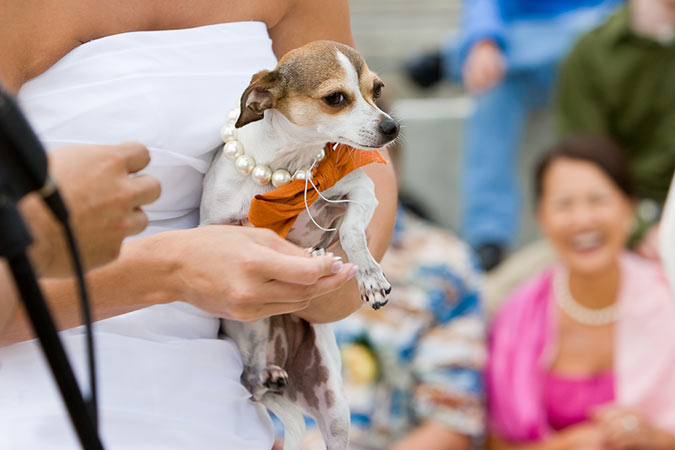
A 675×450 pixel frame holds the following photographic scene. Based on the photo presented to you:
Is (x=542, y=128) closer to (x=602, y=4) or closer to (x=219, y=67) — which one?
(x=602, y=4)

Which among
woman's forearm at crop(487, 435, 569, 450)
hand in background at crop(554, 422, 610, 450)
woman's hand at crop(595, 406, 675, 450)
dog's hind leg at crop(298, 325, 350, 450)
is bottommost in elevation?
woman's forearm at crop(487, 435, 569, 450)

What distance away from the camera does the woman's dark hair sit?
2648 millimetres

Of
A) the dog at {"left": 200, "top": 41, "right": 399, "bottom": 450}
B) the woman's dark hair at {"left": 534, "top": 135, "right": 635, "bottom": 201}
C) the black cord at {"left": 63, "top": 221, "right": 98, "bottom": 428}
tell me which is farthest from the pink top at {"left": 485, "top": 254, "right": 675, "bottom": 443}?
the black cord at {"left": 63, "top": 221, "right": 98, "bottom": 428}

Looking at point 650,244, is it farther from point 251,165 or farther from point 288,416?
point 251,165

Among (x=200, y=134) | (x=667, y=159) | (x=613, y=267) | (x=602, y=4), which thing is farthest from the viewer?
(x=602, y=4)

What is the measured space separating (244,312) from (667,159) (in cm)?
229

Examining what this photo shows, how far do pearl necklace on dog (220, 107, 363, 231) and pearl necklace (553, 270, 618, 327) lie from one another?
1.79 meters

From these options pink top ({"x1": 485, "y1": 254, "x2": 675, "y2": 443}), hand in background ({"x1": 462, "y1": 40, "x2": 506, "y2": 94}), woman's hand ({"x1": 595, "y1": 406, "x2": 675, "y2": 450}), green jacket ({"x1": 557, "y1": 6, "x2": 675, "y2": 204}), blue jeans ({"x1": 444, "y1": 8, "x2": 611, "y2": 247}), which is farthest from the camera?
blue jeans ({"x1": 444, "y1": 8, "x2": 611, "y2": 247})

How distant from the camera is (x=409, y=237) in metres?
2.69

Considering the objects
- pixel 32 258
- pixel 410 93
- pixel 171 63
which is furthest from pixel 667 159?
pixel 32 258

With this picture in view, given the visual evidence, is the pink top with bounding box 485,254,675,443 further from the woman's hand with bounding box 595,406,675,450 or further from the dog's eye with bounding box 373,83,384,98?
the dog's eye with bounding box 373,83,384,98

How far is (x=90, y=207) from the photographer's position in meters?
0.74

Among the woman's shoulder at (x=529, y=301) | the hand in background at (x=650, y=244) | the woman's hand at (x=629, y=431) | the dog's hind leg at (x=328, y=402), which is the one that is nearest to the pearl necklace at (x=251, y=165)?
the dog's hind leg at (x=328, y=402)

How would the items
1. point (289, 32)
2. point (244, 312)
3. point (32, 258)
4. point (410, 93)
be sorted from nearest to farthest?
point (32, 258), point (244, 312), point (289, 32), point (410, 93)
